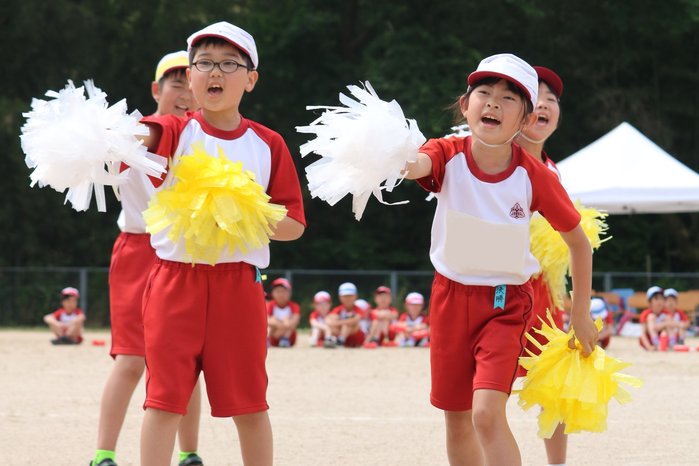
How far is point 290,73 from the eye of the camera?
30.3 metres

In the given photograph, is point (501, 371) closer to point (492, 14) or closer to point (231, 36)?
point (231, 36)

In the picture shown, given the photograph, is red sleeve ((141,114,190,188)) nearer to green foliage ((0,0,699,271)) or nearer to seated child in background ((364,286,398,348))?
seated child in background ((364,286,398,348))

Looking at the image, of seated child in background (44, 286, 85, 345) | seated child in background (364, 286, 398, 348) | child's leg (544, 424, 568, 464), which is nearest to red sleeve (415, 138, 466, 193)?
child's leg (544, 424, 568, 464)

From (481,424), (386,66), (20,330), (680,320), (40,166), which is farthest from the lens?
(386,66)

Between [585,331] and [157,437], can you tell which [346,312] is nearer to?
[585,331]

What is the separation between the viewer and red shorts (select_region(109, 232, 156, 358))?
623cm

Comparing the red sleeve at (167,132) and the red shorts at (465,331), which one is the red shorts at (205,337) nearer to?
the red sleeve at (167,132)

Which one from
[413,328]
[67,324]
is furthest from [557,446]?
[67,324]

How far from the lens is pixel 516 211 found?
17.3ft

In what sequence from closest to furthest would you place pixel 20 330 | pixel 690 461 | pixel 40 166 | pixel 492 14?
pixel 40 166, pixel 690 461, pixel 20 330, pixel 492 14

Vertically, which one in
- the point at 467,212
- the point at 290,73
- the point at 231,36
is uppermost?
the point at 290,73

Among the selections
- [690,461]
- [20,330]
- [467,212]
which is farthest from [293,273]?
[467,212]

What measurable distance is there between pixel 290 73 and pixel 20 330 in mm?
10132

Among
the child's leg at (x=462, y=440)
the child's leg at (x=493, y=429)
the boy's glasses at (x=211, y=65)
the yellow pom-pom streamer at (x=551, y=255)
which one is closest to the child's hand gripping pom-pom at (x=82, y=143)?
the boy's glasses at (x=211, y=65)
